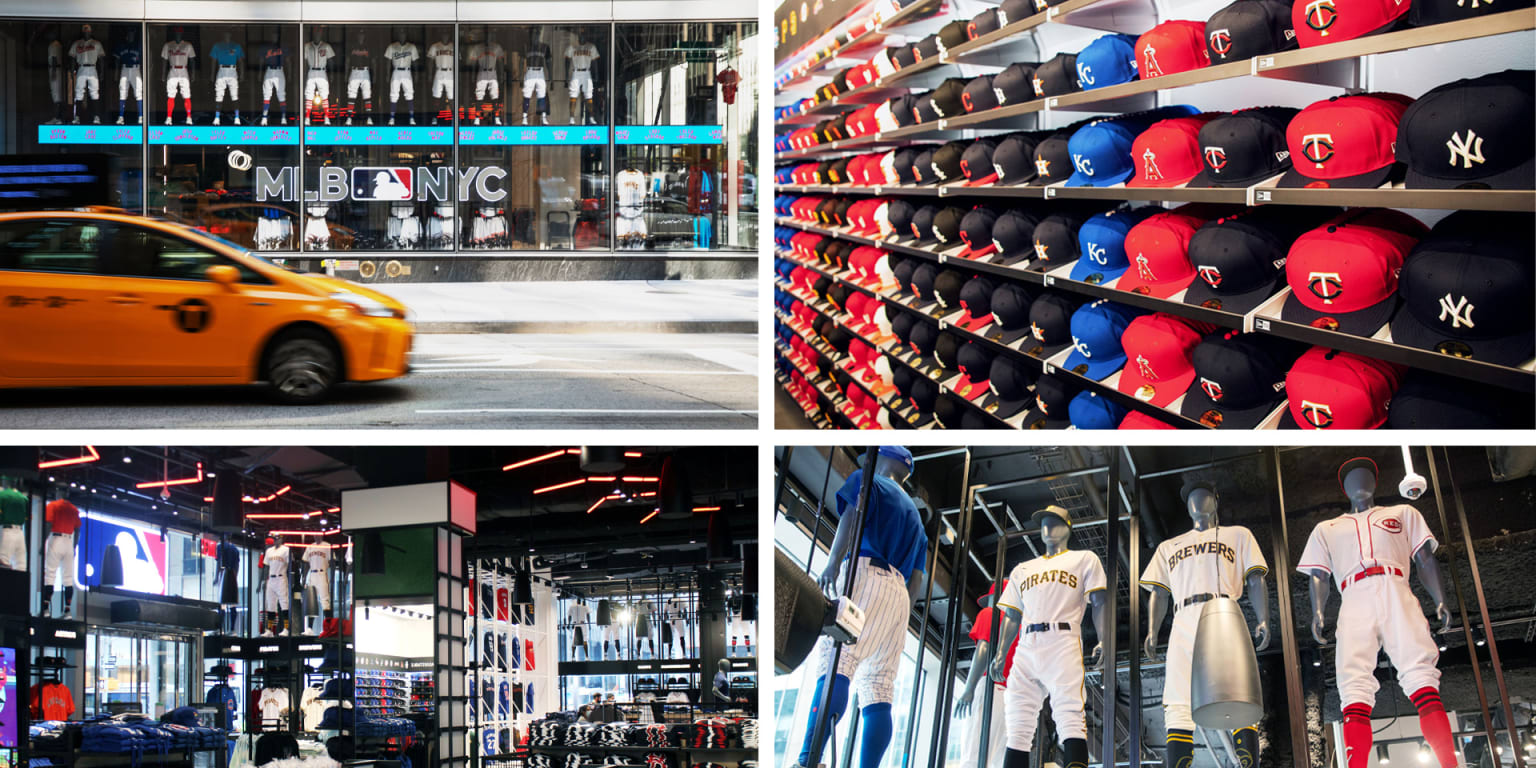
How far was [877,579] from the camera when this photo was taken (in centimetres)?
208

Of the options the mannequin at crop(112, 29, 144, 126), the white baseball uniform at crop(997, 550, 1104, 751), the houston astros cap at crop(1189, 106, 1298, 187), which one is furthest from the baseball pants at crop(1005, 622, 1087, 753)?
the mannequin at crop(112, 29, 144, 126)

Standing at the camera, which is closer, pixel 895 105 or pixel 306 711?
pixel 306 711

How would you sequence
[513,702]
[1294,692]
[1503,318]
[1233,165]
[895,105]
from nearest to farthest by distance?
1. [1503,318]
2. [1294,692]
3. [1233,165]
4. [513,702]
5. [895,105]

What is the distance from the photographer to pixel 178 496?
90.3 inches

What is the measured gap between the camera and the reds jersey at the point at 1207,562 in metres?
2.00

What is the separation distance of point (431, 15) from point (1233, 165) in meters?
2.52

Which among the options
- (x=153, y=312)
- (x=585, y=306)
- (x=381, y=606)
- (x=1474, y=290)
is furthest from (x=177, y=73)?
(x=1474, y=290)

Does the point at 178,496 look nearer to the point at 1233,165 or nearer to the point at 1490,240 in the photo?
the point at 1233,165

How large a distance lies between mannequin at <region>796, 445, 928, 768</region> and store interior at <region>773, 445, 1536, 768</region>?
0.08ft

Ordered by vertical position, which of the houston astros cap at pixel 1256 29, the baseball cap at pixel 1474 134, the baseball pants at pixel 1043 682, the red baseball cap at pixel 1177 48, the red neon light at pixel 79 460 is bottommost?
the baseball pants at pixel 1043 682

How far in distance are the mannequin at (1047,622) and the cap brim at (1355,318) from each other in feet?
2.07

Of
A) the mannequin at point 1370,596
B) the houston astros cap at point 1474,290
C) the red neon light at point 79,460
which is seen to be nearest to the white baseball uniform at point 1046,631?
the mannequin at point 1370,596

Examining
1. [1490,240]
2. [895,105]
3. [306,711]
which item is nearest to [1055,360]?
[1490,240]

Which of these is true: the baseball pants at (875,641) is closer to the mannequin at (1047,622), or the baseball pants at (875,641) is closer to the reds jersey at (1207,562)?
the mannequin at (1047,622)
